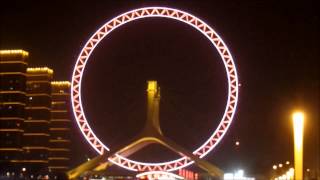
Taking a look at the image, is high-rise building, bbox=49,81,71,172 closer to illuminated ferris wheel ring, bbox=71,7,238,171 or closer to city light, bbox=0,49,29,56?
city light, bbox=0,49,29,56

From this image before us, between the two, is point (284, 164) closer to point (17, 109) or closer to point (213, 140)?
point (213, 140)

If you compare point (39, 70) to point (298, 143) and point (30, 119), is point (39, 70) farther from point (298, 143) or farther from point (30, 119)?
point (298, 143)

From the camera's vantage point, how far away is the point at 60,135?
114 meters

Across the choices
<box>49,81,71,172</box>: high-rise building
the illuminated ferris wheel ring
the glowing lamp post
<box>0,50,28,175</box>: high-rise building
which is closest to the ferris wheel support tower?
the illuminated ferris wheel ring

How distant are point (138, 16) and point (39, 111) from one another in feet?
212

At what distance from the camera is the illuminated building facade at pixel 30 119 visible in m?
91.9

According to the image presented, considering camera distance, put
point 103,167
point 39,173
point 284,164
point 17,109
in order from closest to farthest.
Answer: point 103,167 < point 284,164 < point 17,109 < point 39,173

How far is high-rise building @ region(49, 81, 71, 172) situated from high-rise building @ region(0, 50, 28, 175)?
57.7 ft

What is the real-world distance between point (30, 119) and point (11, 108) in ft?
40.8

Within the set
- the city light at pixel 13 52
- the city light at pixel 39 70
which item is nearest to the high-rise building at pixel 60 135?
the city light at pixel 39 70

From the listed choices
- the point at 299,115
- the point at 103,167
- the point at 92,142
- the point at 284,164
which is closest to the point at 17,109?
the point at 284,164

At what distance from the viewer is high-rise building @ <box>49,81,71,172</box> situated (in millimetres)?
112250

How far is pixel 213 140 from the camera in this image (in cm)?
4003

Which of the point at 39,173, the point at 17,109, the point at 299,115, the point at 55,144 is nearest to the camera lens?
the point at 299,115
